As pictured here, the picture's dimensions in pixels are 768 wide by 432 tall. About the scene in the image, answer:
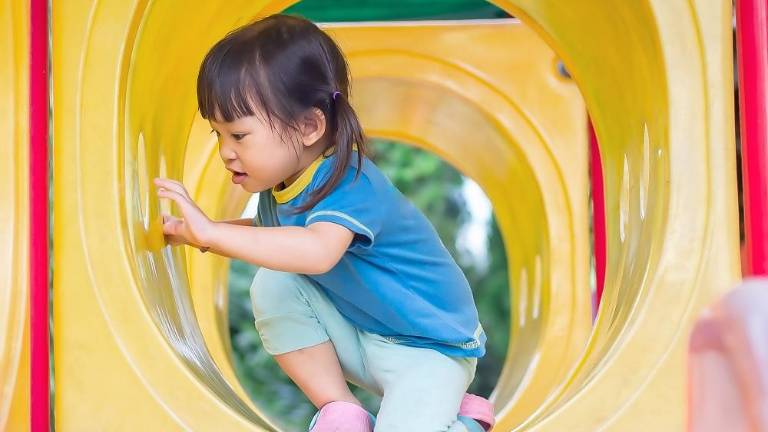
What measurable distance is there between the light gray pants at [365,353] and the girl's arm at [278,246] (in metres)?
0.20

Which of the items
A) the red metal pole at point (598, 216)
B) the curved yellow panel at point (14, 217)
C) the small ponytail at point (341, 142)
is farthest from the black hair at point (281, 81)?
the red metal pole at point (598, 216)

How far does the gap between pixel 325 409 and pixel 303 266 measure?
246 millimetres

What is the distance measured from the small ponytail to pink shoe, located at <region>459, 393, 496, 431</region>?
35 centimetres

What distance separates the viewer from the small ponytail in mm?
1460

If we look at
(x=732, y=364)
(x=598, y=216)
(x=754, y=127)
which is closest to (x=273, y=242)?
(x=754, y=127)

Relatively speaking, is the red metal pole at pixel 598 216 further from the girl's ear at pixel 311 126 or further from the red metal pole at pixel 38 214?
the red metal pole at pixel 38 214

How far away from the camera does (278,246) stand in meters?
1.36

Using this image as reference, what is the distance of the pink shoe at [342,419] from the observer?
148cm

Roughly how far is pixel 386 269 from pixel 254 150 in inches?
9.5

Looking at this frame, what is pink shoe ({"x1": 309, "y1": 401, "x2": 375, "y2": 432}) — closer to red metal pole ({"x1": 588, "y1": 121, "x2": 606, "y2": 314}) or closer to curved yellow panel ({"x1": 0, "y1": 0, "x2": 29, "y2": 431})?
curved yellow panel ({"x1": 0, "y1": 0, "x2": 29, "y2": 431})

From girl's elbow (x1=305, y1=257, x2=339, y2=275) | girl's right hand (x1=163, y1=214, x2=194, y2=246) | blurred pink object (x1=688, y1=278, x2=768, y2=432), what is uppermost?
girl's right hand (x1=163, y1=214, x2=194, y2=246)

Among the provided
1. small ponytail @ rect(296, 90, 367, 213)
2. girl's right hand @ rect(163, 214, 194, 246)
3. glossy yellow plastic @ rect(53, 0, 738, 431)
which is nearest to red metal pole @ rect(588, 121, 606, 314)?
glossy yellow plastic @ rect(53, 0, 738, 431)

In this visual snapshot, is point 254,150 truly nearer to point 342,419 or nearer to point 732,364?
point 342,419

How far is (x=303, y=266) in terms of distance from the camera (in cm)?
137
